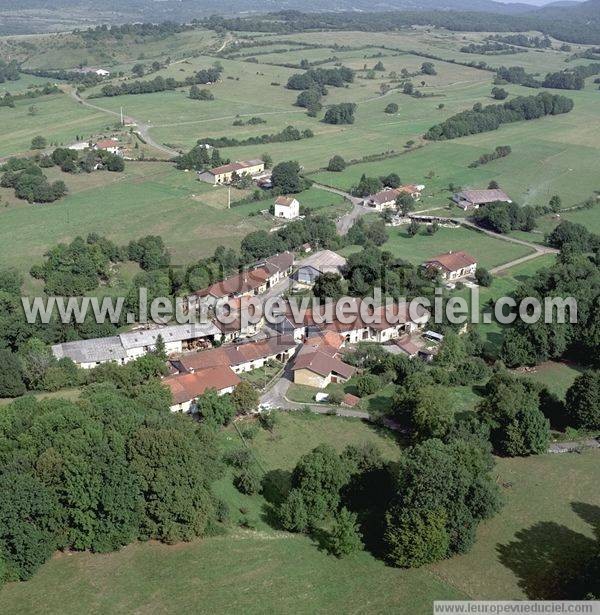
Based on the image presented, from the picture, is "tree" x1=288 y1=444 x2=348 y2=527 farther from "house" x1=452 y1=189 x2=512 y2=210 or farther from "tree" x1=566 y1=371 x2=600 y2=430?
"house" x1=452 y1=189 x2=512 y2=210

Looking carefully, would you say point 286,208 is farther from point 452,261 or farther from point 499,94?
point 499,94

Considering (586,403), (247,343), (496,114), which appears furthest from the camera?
(496,114)

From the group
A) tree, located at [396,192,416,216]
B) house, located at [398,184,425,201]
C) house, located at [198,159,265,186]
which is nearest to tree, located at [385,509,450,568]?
tree, located at [396,192,416,216]

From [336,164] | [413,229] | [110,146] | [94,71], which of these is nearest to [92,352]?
[413,229]

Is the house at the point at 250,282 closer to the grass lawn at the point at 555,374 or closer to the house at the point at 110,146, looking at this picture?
the grass lawn at the point at 555,374

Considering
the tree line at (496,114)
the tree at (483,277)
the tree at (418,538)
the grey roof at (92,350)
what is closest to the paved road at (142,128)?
the tree line at (496,114)

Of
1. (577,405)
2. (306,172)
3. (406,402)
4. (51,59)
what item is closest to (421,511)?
(406,402)

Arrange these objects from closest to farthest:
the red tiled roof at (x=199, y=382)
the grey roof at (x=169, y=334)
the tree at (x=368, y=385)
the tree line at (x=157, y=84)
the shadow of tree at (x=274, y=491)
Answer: the shadow of tree at (x=274, y=491) → the red tiled roof at (x=199, y=382) → the tree at (x=368, y=385) → the grey roof at (x=169, y=334) → the tree line at (x=157, y=84)
